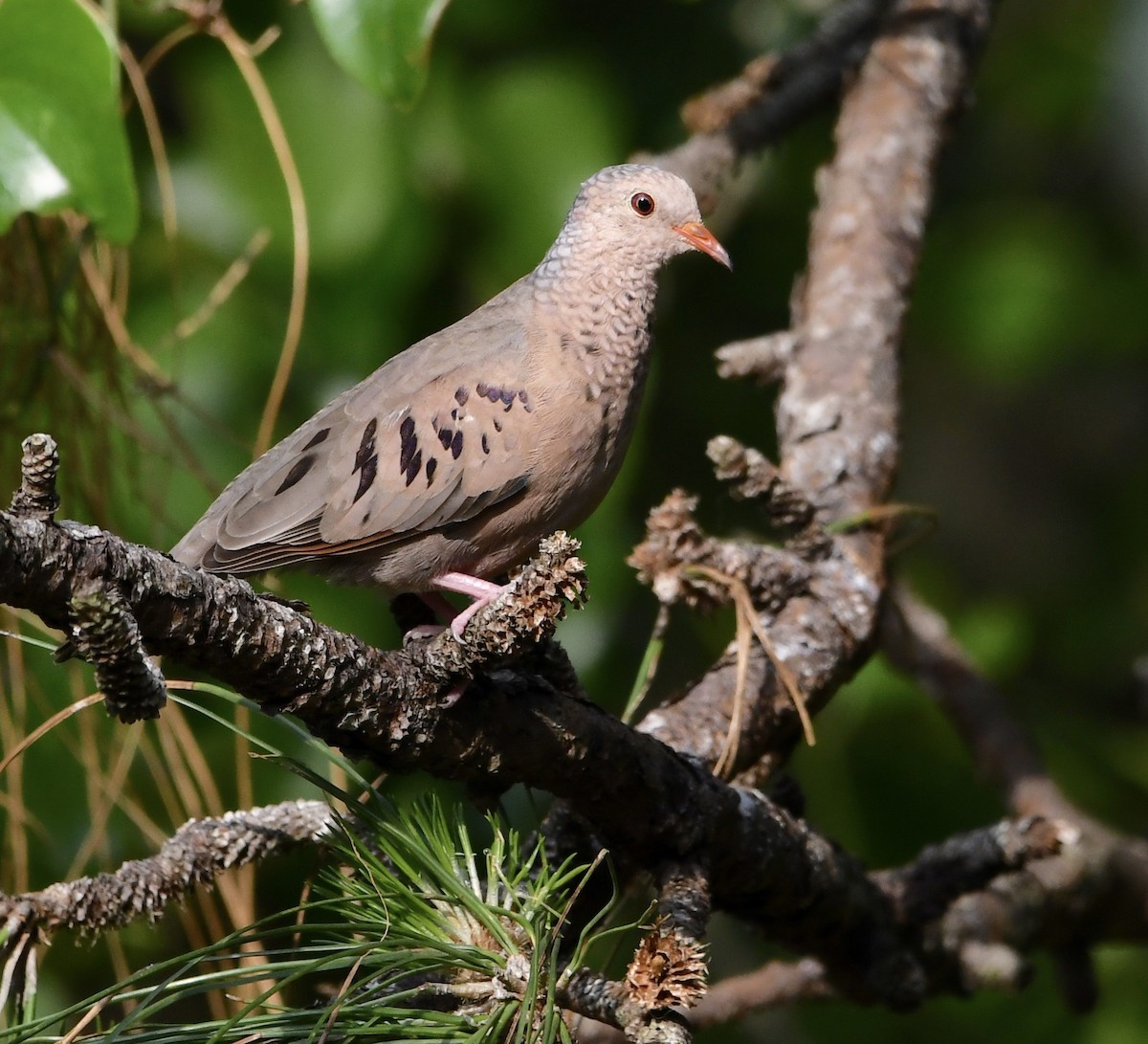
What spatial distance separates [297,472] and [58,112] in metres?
0.82

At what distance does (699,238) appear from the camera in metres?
3.10

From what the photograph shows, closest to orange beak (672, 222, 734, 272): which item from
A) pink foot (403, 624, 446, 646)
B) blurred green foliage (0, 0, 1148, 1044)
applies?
blurred green foliage (0, 0, 1148, 1044)

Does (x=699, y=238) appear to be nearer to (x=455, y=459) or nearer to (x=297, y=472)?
(x=455, y=459)

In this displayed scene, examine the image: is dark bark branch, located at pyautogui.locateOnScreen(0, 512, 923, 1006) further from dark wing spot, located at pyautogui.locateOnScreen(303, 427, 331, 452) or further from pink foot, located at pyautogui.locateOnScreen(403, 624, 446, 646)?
dark wing spot, located at pyautogui.locateOnScreen(303, 427, 331, 452)

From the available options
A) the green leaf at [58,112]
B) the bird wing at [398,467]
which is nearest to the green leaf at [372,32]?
the green leaf at [58,112]

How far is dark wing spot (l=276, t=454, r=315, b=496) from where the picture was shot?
2.87 metres

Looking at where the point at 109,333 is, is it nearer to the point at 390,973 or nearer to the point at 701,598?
the point at 701,598

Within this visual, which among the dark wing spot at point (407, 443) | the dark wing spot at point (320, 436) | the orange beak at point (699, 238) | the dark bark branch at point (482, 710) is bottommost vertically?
the dark bark branch at point (482, 710)

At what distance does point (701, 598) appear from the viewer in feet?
9.16

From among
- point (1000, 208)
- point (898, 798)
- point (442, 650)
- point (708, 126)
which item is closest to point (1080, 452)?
point (1000, 208)

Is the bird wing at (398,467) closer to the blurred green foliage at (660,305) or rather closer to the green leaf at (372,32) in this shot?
the blurred green foliage at (660,305)

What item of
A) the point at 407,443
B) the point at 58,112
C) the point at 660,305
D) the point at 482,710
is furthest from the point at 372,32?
the point at 660,305

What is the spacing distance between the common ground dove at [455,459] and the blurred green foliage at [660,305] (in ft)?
1.52

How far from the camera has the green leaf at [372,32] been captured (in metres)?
2.59
